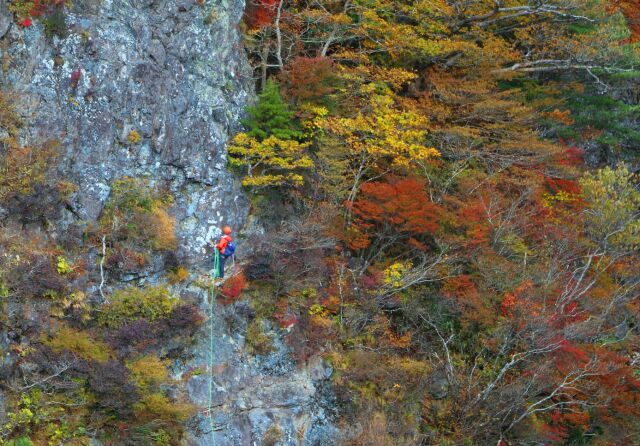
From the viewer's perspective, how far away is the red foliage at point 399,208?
17.8 m

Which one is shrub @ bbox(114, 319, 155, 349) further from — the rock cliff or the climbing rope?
the climbing rope

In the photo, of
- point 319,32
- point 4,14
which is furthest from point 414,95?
point 4,14

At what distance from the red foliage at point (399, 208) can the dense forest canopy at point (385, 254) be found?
0.17 ft

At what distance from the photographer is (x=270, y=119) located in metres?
18.5

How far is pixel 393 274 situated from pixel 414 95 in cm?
625

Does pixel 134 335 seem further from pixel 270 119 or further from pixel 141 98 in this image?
pixel 270 119

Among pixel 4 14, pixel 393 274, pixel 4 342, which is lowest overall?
pixel 393 274

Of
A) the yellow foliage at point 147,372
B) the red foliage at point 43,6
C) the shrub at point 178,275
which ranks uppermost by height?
the red foliage at point 43,6

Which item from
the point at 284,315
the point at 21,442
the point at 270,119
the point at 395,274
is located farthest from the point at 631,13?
the point at 21,442

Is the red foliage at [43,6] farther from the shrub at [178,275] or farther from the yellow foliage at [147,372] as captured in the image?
the yellow foliage at [147,372]

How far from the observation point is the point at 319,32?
67.5 feet

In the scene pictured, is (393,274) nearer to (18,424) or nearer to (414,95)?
(414,95)

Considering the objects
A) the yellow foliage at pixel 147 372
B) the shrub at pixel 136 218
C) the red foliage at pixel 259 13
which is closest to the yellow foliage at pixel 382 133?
the red foliage at pixel 259 13

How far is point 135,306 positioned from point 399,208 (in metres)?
6.18
